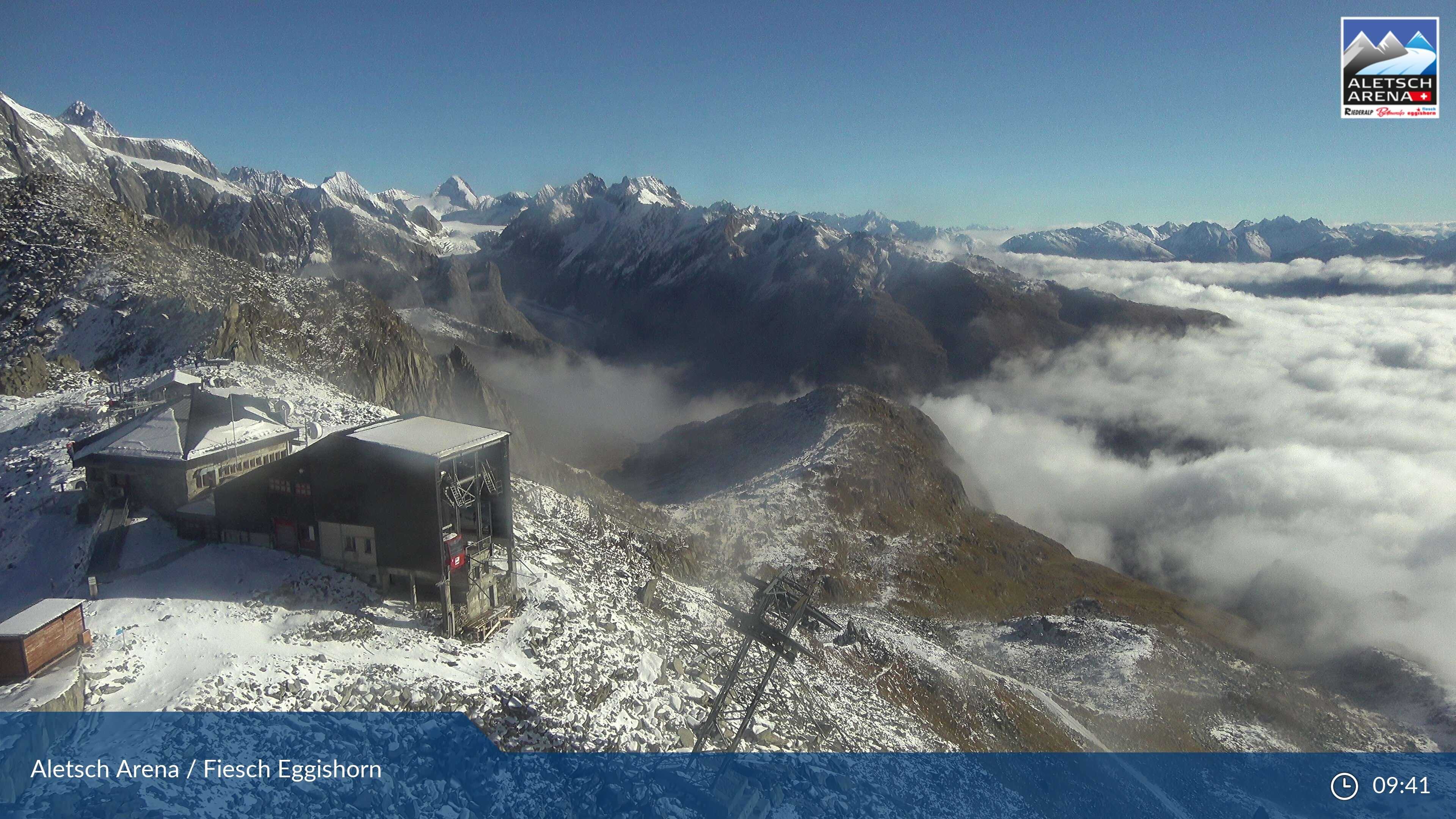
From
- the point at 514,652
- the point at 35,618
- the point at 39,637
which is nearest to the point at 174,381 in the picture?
the point at 35,618

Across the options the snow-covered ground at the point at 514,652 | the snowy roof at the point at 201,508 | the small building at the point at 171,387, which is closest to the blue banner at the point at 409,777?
the snow-covered ground at the point at 514,652

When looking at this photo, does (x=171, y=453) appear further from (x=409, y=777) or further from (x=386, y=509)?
(x=409, y=777)

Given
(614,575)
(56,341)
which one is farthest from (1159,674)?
(56,341)

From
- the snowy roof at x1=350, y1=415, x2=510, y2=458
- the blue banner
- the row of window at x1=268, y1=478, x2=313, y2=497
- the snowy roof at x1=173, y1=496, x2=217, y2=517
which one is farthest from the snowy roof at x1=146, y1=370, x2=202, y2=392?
the blue banner

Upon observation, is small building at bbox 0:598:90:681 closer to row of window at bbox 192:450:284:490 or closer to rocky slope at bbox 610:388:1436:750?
row of window at bbox 192:450:284:490

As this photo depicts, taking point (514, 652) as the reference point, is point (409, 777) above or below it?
above

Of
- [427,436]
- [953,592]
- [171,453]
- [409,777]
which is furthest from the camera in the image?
[953,592]

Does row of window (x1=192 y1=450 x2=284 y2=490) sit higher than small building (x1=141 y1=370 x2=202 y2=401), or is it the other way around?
small building (x1=141 y1=370 x2=202 y2=401)

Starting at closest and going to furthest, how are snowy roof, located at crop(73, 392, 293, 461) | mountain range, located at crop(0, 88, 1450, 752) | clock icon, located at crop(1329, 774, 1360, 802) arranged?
mountain range, located at crop(0, 88, 1450, 752)
snowy roof, located at crop(73, 392, 293, 461)
clock icon, located at crop(1329, 774, 1360, 802)

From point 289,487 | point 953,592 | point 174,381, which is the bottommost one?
point 953,592
